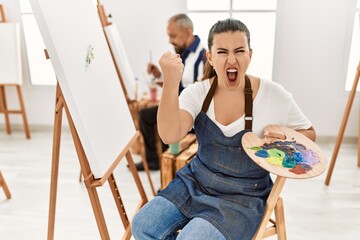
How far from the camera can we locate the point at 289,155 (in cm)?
126

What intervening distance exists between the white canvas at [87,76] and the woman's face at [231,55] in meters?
0.51

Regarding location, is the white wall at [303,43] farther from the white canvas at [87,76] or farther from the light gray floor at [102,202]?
the white canvas at [87,76]

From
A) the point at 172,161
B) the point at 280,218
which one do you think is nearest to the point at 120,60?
the point at 172,161

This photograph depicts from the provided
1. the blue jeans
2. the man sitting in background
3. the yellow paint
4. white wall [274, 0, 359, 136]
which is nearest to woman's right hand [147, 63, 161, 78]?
the man sitting in background

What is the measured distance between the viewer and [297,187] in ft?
8.76

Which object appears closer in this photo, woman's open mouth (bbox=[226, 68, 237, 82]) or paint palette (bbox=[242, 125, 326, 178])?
paint palette (bbox=[242, 125, 326, 178])

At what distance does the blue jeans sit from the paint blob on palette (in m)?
0.31

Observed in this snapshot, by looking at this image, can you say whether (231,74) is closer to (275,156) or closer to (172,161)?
(275,156)

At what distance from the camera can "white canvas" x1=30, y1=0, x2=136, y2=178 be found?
126cm

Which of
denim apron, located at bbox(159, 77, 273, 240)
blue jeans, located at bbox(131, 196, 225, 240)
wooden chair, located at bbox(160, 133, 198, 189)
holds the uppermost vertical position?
denim apron, located at bbox(159, 77, 273, 240)

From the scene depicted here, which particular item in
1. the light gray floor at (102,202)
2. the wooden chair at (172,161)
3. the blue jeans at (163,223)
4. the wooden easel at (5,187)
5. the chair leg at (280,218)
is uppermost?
the blue jeans at (163,223)

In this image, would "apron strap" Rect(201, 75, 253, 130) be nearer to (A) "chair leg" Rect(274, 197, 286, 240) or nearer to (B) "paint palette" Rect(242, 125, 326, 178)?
(B) "paint palette" Rect(242, 125, 326, 178)

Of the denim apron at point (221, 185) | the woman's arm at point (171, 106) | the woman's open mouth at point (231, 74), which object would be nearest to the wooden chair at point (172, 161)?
the denim apron at point (221, 185)

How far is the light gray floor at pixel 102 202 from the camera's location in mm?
2176
